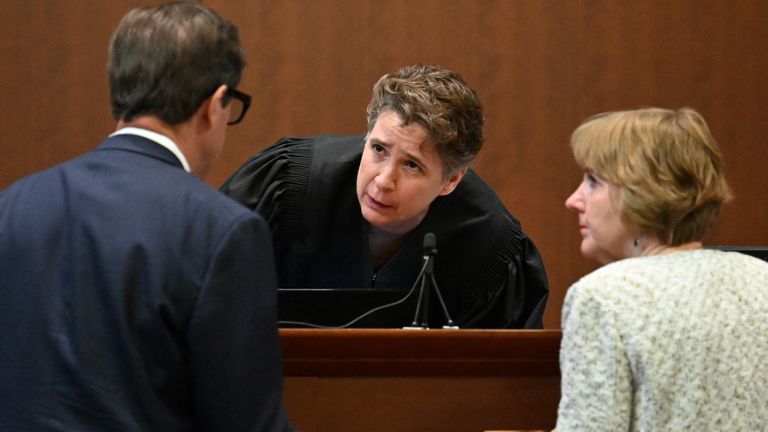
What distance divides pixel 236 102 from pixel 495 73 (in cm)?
311

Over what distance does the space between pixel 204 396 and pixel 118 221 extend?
0.27 meters

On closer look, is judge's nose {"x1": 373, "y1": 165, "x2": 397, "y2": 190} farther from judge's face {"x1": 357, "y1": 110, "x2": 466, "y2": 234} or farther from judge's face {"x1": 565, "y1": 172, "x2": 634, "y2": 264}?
judge's face {"x1": 565, "y1": 172, "x2": 634, "y2": 264}

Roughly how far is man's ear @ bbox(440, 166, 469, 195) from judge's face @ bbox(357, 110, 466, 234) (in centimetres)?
3

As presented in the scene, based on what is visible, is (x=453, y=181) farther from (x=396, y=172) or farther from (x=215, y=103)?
(x=215, y=103)

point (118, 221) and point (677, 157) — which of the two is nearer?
point (118, 221)

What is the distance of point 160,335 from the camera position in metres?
1.48

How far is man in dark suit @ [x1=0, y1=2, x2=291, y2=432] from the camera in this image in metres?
1.48

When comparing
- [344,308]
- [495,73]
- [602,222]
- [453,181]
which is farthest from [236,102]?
[495,73]

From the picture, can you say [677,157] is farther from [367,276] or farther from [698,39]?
[698,39]

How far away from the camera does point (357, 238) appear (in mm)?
3143

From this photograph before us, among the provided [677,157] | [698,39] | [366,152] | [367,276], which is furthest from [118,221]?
[698,39]

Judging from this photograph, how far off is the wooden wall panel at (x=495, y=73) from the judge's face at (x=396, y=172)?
1698 millimetres

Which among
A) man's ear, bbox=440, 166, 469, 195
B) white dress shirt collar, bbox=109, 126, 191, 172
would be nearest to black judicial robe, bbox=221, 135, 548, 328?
man's ear, bbox=440, 166, 469, 195

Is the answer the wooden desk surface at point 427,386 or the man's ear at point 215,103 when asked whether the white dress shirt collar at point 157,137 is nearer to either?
the man's ear at point 215,103
